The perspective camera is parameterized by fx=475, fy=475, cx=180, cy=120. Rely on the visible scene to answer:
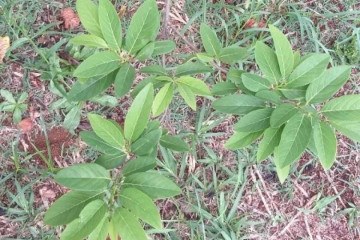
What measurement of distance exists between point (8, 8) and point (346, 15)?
71.6 inches

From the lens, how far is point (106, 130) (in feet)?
4.68

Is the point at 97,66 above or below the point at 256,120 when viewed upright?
above

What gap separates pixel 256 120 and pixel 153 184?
370mm

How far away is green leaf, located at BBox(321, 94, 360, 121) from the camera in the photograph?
1.35 meters

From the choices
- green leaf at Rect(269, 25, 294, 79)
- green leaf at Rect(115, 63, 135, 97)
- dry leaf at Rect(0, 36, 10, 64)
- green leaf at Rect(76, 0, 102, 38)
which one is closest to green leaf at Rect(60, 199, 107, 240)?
green leaf at Rect(115, 63, 135, 97)

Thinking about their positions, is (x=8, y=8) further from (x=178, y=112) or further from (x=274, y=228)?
(x=274, y=228)

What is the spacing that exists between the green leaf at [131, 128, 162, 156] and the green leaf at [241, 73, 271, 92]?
307 mm

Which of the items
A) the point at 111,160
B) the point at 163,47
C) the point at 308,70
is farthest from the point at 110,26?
the point at 308,70

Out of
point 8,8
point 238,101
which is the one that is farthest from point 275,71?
point 8,8

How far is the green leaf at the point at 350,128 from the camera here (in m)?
1.37

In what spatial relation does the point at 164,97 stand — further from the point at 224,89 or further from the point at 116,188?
the point at 116,188

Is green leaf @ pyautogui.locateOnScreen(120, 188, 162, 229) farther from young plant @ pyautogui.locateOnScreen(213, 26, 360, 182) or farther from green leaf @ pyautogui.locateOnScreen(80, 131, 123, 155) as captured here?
young plant @ pyautogui.locateOnScreen(213, 26, 360, 182)

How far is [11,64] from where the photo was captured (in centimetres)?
240

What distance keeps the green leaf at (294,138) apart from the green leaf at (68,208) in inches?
21.0
